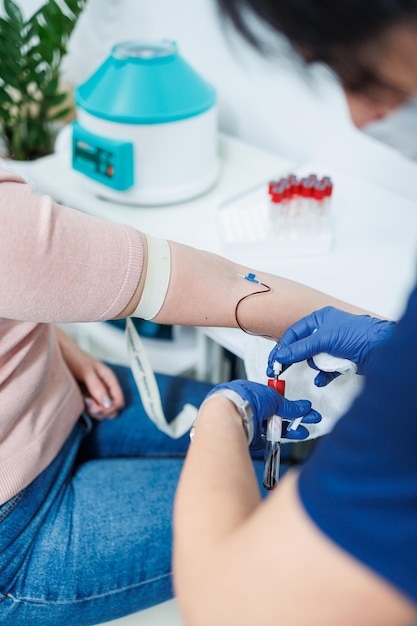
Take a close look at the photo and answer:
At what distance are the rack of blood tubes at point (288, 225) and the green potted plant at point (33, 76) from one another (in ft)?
2.49

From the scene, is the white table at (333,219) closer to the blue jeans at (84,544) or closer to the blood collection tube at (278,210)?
the blood collection tube at (278,210)

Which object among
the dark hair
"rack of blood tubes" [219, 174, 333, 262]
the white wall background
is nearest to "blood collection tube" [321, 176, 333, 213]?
"rack of blood tubes" [219, 174, 333, 262]

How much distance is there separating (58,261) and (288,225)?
0.52 m

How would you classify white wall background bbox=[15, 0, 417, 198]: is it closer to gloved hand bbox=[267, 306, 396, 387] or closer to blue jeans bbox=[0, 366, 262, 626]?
gloved hand bbox=[267, 306, 396, 387]

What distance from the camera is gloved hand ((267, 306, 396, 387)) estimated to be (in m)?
0.80

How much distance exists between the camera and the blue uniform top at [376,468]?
0.45 m

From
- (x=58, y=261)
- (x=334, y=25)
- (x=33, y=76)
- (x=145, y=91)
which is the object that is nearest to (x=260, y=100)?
(x=145, y=91)

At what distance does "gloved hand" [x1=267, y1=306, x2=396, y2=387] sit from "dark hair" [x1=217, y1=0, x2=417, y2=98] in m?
0.34

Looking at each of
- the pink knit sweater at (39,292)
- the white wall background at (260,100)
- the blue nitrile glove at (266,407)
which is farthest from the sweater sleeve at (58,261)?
the white wall background at (260,100)

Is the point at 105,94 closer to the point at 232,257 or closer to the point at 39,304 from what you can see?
the point at 232,257

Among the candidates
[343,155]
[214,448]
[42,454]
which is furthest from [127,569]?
[343,155]

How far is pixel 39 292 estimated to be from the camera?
0.75 meters

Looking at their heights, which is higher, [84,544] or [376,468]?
[376,468]

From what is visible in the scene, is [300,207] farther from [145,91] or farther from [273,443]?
[273,443]
